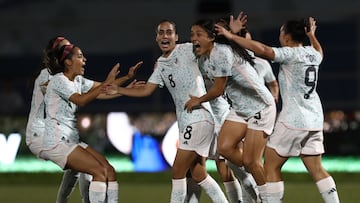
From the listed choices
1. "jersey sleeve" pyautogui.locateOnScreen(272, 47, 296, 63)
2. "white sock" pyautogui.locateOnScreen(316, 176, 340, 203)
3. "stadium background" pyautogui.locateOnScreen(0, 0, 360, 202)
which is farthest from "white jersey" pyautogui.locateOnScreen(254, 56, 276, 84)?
"stadium background" pyautogui.locateOnScreen(0, 0, 360, 202)

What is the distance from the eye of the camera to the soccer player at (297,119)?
9.96 meters

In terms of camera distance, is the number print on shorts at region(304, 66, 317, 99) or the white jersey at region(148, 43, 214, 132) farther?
the white jersey at region(148, 43, 214, 132)

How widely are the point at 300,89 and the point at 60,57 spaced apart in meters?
2.14

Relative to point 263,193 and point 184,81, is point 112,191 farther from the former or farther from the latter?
point 263,193

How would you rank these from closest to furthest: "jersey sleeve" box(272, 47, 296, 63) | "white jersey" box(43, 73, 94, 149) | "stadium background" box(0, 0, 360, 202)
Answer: "jersey sleeve" box(272, 47, 296, 63) < "white jersey" box(43, 73, 94, 149) < "stadium background" box(0, 0, 360, 202)

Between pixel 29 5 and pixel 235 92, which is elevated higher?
pixel 29 5

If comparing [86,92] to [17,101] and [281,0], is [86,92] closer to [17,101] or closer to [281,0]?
[17,101]

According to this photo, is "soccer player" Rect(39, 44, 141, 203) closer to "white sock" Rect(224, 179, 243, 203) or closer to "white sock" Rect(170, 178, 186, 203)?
"white sock" Rect(170, 178, 186, 203)

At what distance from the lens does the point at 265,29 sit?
17.6 meters

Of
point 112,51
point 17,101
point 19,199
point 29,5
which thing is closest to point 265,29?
point 112,51

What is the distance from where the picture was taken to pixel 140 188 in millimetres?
15367

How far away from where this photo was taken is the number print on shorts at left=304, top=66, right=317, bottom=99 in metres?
9.99

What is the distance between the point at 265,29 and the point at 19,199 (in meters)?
5.60

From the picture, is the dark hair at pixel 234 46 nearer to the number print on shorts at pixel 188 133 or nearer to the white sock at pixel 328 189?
the number print on shorts at pixel 188 133
